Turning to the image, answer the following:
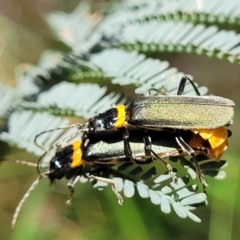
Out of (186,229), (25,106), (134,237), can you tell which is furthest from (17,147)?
(186,229)

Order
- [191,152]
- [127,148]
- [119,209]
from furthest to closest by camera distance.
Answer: [119,209] → [127,148] → [191,152]

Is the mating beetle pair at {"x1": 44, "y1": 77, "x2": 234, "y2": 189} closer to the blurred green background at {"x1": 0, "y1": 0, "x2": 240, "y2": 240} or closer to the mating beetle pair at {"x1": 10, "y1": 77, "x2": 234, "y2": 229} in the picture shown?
the mating beetle pair at {"x1": 10, "y1": 77, "x2": 234, "y2": 229}

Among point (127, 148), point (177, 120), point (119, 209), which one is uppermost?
point (177, 120)

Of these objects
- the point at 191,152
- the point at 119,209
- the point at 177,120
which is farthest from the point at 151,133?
the point at 119,209

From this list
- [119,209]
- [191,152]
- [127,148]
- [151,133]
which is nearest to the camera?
[191,152]

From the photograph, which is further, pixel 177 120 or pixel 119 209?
pixel 119 209

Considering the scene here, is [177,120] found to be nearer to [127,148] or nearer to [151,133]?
[151,133]

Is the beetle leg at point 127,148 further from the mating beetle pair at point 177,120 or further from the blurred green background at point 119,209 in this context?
the blurred green background at point 119,209

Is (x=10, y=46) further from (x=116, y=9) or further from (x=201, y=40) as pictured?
(x=201, y=40)

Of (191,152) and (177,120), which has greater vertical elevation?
(177,120)
